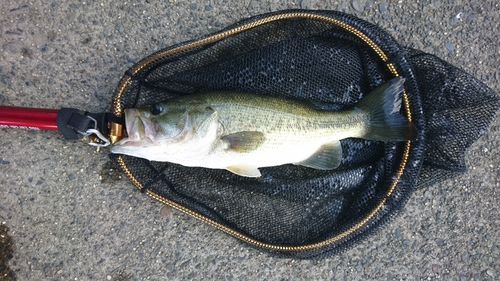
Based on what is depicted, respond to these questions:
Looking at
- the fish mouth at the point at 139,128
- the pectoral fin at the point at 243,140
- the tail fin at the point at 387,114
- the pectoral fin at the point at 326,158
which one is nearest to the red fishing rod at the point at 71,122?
the fish mouth at the point at 139,128

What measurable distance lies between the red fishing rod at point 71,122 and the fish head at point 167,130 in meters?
0.17

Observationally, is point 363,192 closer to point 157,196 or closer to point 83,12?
point 157,196

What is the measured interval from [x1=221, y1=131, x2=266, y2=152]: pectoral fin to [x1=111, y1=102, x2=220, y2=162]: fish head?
0.36ft

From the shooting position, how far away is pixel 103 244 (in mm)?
2762

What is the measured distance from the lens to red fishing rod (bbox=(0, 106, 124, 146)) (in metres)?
2.23

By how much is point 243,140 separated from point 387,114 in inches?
40.8

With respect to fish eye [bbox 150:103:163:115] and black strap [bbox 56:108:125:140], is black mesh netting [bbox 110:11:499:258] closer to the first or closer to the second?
black strap [bbox 56:108:125:140]

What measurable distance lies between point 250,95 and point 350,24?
2.81ft

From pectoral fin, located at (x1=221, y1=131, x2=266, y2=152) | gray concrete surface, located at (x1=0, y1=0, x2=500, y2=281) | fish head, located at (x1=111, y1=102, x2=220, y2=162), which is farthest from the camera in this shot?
gray concrete surface, located at (x1=0, y1=0, x2=500, y2=281)

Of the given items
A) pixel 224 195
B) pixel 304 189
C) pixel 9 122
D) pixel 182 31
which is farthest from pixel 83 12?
pixel 304 189

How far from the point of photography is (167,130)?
220 cm

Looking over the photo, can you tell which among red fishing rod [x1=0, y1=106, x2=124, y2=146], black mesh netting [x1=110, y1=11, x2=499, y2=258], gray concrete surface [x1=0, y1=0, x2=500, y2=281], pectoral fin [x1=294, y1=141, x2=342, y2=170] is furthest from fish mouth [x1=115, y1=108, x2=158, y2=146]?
pectoral fin [x1=294, y1=141, x2=342, y2=170]

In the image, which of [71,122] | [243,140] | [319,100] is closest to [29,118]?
[71,122]

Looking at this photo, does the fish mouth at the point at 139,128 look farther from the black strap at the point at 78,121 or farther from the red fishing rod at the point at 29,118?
the red fishing rod at the point at 29,118
